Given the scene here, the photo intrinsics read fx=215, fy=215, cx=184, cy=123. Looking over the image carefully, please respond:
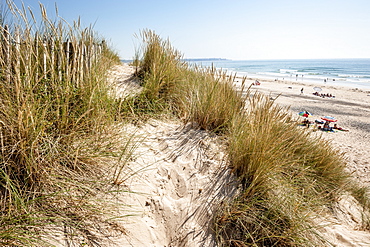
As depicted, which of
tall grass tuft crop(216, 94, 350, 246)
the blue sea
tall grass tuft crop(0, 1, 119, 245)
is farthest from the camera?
the blue sea

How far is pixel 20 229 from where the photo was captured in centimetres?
141

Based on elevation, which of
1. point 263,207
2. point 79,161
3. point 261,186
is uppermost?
point 79,161

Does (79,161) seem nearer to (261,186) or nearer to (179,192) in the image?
(179,192)

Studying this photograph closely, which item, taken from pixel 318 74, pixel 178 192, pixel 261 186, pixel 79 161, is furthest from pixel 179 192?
pixel 318 74

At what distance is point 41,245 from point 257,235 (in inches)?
68.8

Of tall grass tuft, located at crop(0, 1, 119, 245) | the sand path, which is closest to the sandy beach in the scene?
the sand path

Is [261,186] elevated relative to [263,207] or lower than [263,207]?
elevated

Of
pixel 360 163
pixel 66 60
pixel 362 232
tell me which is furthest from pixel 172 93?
pixel 360 163

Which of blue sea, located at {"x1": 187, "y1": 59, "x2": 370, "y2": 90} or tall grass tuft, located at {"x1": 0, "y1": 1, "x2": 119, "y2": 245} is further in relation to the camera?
blue sea, located at {"x1": 187, "y1": 59, "x2": 370, "y2": 90}

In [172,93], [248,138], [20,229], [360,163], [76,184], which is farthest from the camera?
[360,163]

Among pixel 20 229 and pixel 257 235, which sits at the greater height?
pixel 20 229

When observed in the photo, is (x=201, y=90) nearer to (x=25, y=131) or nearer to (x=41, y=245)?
(x=25, y=131)

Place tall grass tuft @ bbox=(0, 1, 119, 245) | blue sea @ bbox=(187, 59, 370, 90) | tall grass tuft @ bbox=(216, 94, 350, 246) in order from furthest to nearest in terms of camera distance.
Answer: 1. blue sea @ bbox=(187, 59, 370, 90)
2. tall grass tuft @ bbox=(216, 94, 350, 246)
3. tall grass tuft @ bbox=(0, 1, 119, 245)

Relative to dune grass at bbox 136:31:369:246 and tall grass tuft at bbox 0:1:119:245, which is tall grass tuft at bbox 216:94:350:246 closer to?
dune grass at bbox 136:31:369:246
